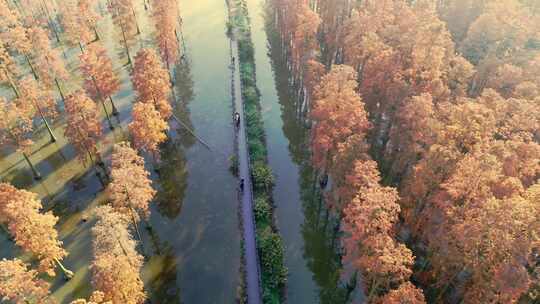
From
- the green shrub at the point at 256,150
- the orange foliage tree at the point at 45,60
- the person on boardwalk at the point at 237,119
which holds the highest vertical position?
the orange foliage tree at the point at 45,60

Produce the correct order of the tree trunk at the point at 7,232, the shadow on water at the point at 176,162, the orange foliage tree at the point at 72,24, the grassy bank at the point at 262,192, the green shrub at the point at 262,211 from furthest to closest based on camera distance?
the orange foliage tree at the point at 72,24
the shadow on water at the point at 176,162
the green shrub at the point at 262,211
the tree trunk at the point at 7,232
the grassy bank at the point at 262,192

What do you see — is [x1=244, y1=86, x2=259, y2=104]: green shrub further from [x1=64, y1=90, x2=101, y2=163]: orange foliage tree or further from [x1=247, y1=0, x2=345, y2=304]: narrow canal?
[x1=64, y1=90, x2=101, y2=163]: orange foliage tree

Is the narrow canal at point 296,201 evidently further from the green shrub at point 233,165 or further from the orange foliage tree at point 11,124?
the orange foliage tree at point 11,124

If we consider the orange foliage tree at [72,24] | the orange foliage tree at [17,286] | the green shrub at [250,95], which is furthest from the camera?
the orange foliage tree at [72,24]

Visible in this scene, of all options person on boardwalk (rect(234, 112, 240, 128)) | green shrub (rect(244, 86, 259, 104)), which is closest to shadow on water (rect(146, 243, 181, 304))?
person on boardwalk (rect(234, 112, 240, 128))

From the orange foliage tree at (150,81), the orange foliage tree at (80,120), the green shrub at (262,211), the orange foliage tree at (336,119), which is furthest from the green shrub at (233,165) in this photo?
the orange foliage tree at (80,120)

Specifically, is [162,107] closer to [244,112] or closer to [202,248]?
[244,112]
